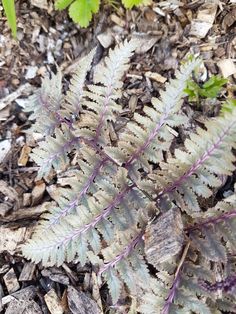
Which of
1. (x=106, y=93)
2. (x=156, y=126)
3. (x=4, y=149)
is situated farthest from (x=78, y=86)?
(x=4, y=149)

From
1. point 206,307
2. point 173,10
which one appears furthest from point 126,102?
point 206,307

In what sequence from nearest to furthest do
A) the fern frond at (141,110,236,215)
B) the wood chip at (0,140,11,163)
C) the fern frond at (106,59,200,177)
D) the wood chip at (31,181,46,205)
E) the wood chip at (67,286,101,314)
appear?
the fern frond at (141,110,236,215)
the fern frond at (106,59,200,177)
the wood chip at (67,286,101,314)
the wood chip at (31,181,46,205)
the wood chip at (0,140,11,163)

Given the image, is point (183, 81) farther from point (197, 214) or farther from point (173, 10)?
point (173, 10)

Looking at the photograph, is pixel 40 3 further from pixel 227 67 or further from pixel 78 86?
pixel 227 67

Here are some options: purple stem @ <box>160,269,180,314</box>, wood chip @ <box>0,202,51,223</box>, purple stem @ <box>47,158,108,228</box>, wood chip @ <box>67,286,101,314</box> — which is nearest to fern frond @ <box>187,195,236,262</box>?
purple stem @ <box>160,269,180,314</box>

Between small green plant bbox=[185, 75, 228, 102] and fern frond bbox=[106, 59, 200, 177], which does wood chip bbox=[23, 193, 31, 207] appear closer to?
fern frond bbox=[106, 59, 200, 177]

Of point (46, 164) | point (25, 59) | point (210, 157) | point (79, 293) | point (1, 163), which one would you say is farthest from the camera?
point (25, 59)
